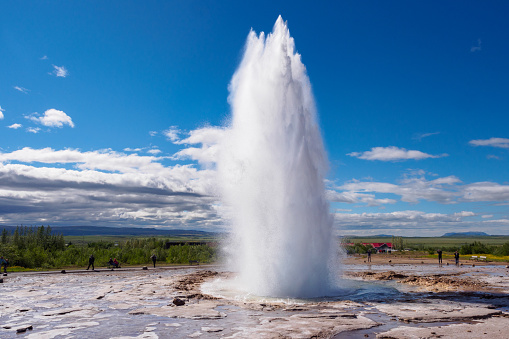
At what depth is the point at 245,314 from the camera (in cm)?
1316

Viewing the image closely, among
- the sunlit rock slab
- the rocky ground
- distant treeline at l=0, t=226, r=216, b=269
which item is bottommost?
distant treeline at l=0, t=226, r=216, b=269

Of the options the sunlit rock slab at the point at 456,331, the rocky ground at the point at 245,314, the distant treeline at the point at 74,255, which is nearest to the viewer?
the sunlit rock slab at the point at 456,331

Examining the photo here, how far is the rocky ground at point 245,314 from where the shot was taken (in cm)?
1050

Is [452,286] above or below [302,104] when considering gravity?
below

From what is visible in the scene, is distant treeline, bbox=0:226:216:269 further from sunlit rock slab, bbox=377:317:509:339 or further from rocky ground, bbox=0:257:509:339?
sunlit rock slab, bbox=377:317:509:339

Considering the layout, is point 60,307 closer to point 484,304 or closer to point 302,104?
point 302,104

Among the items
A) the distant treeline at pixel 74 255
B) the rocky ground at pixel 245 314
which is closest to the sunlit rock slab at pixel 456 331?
the rocky ground at pixel 245 314

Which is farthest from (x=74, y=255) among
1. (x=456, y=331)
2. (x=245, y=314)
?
(x=456, y=331)

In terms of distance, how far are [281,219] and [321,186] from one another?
3220mm

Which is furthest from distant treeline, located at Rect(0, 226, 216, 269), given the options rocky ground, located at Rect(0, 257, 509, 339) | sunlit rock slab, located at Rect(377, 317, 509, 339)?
sunlit rock slab, located at Rect(377, 317, 509, 339)

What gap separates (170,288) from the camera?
20.5 metres

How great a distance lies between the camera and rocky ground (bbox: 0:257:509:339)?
10.5 m

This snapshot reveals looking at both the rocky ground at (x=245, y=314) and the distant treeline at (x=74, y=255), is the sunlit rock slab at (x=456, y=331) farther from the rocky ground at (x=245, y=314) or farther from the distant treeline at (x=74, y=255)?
the distant treeline at (x=74, y=255)

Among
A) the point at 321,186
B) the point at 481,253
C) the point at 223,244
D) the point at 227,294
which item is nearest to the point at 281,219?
the point at 321,186
